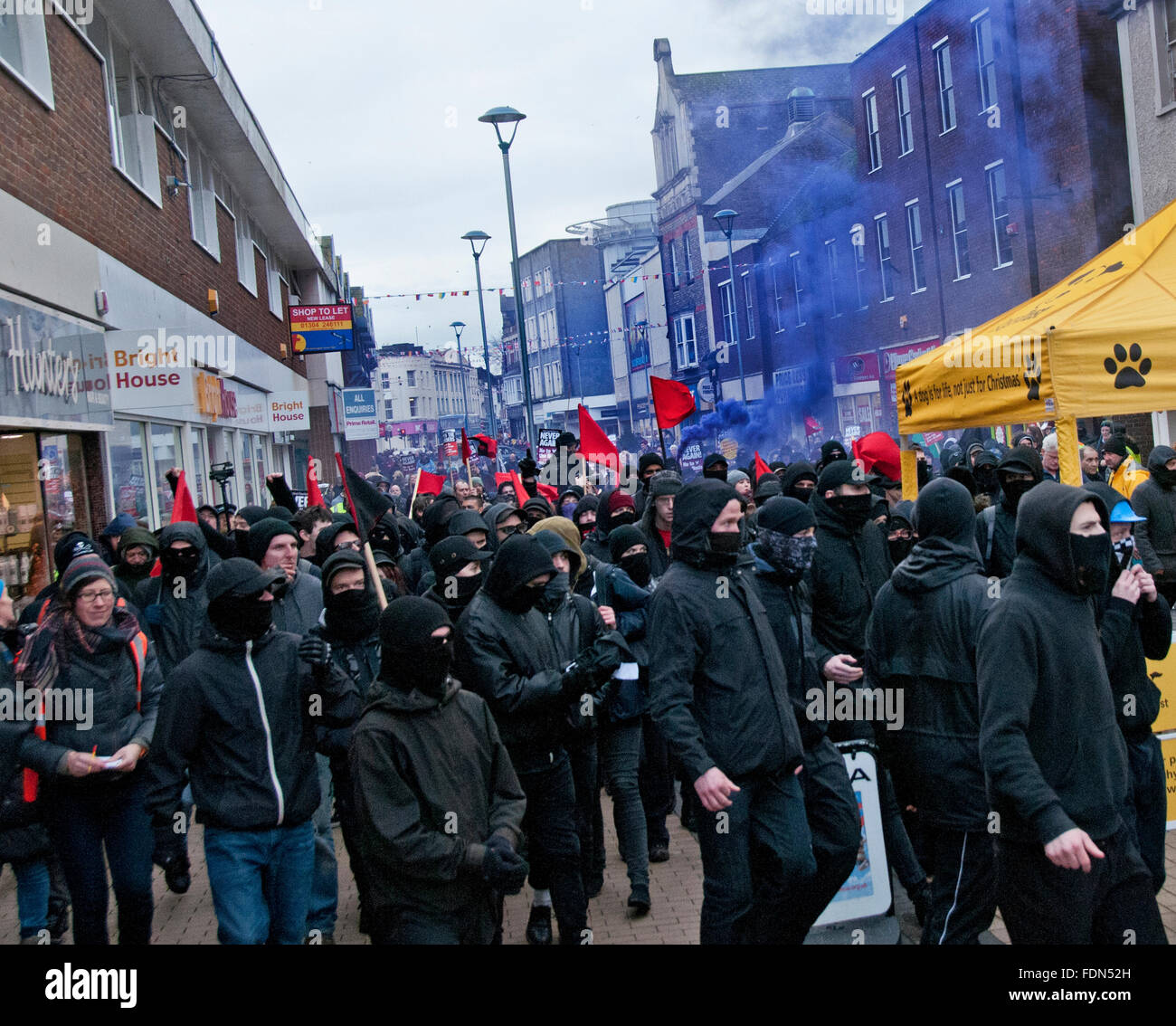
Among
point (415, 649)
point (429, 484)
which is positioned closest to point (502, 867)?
point (415, 649)

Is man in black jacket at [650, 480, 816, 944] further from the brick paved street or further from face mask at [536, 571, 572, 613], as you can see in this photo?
the brick paved street

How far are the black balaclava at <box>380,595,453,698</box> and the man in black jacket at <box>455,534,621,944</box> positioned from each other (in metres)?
1.07

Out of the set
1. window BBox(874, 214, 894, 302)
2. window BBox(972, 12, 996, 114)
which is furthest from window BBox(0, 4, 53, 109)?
window BBox(874, 214, 894, 302)

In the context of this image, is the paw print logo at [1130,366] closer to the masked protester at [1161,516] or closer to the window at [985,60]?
the masked protester at [1161,516]

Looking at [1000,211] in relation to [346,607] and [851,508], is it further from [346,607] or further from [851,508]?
[346,607]

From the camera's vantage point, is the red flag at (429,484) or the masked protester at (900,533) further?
the red flag at (429,484)

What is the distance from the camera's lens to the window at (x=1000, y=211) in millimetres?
24922

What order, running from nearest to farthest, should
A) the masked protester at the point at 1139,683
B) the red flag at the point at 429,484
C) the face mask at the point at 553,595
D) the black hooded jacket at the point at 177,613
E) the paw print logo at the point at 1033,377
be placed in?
the masked protester at the point at 1139,683, the face mask at the point at 553,595, the paw print logo at the point at 1033,377, the black hooded jacket at the point at 177,613, the red flag at the point at 429,484

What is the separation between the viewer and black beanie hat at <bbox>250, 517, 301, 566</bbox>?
659cm

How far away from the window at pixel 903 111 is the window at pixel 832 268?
207 inches

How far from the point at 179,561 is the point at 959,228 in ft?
78.7

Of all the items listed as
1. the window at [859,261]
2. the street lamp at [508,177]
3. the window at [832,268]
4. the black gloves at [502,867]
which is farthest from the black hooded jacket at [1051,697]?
the window at [832,268]

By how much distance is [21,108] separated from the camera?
31.1ft

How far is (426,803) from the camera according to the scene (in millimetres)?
3779
